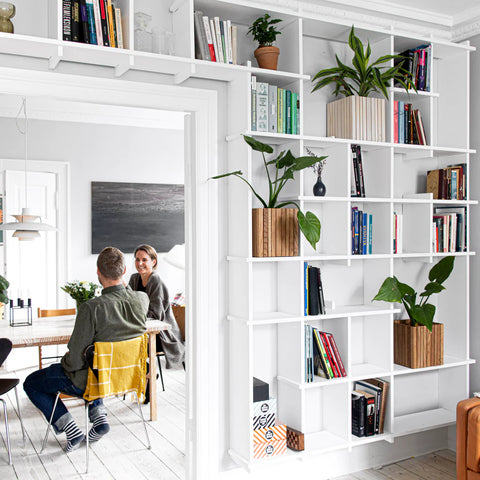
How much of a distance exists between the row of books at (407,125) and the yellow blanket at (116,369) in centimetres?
203

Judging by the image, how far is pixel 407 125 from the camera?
327cm

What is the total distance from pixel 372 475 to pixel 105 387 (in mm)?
1701

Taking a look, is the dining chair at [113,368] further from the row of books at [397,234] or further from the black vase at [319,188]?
the row of books at [397,234]

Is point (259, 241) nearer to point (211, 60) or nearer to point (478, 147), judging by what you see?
point (211, 60)

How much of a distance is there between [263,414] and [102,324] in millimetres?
1202

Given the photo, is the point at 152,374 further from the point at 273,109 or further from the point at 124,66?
the point at 124,66

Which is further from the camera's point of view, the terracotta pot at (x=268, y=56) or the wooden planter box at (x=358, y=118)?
the wooden planter box at (x=358, y=118)

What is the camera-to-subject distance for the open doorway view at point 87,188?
5.85 meters

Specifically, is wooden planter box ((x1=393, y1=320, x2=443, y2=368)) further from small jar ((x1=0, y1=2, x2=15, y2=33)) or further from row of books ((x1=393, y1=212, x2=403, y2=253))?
small jar ((x1=0, y1=2, x2=15, y2=33))

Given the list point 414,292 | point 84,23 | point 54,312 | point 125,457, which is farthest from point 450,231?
point 54,312

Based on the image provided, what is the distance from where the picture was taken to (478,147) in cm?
348

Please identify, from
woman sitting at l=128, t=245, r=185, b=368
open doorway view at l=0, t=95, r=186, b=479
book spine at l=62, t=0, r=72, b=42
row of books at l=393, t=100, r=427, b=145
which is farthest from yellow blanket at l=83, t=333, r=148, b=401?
row of books at l=393, t=100, r=427, b=145

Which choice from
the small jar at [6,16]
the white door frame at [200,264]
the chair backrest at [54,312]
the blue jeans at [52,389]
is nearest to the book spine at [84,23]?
the small jar at [6,16]

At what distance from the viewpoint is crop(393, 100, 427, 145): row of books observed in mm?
3221
